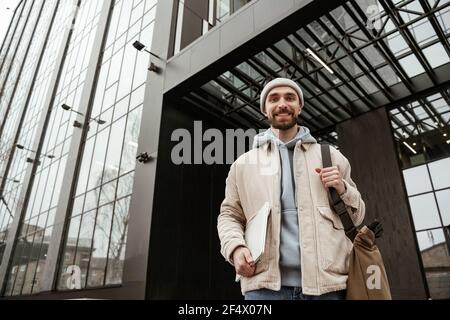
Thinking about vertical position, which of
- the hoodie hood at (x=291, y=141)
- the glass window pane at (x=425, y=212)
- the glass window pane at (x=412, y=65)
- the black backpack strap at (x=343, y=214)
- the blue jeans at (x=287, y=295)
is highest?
the glass window pane at (x=412, y=65)

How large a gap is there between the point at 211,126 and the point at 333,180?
12.0 meters

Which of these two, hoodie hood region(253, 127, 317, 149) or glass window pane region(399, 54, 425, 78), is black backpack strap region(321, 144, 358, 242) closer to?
hoodie hood region(253, 127, 317, 149)

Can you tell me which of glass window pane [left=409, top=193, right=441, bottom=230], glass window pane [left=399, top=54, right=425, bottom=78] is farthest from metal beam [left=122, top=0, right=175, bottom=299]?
glass window pane [left=409, top=193, right=441, bottom=230]

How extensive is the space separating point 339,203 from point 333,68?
1026 cm

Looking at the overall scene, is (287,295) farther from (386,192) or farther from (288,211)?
(386,192)

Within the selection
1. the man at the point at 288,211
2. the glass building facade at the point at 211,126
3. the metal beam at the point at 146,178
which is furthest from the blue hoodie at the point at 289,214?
the metal beam at the point at 146,178

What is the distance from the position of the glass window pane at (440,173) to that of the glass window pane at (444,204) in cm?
23

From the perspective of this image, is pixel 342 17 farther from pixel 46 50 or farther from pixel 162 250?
pixel 46 50

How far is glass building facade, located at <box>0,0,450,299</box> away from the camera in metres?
10.1

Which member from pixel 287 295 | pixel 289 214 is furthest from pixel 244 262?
pixel 289 214

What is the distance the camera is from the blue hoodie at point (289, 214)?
1.83 metres

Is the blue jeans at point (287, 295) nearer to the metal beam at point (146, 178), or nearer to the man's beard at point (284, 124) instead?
the man's beard at point (284, 124)

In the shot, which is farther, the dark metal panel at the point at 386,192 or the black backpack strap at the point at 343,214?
the dark metal panel at the point at 386,192

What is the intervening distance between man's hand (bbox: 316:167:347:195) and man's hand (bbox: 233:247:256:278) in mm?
591
